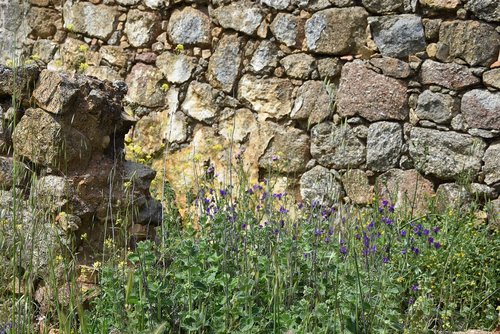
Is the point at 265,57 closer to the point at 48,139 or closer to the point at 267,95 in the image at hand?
the point at 267,95

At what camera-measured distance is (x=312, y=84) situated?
19.3ft

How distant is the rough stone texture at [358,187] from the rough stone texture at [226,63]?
46.2 inches

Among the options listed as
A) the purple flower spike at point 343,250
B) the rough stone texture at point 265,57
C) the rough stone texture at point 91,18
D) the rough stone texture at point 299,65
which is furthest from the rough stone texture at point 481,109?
the rough stone texture at point 91,18

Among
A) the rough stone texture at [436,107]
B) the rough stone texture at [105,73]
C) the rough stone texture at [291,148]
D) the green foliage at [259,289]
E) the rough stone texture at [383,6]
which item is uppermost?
the rough stone texture at [383,6]

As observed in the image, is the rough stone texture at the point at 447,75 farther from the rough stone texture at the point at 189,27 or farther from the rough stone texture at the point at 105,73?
the rough stone texture at the point at 105,73

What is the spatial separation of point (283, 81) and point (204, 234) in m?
2.79

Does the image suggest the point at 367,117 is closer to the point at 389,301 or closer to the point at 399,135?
the point at 399,135

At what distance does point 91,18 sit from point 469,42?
3137 mm

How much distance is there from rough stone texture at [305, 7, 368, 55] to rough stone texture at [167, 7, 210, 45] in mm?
875

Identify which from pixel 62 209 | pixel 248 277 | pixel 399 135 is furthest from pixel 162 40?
pixel 248 277

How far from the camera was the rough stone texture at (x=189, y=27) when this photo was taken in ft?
21.0

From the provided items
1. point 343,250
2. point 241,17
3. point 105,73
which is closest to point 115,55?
point 105,73

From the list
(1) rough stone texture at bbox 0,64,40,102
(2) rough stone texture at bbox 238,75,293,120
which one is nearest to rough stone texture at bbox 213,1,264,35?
(2) rough stone texture at bbox 238,75,293,120

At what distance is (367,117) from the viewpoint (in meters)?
5.68
